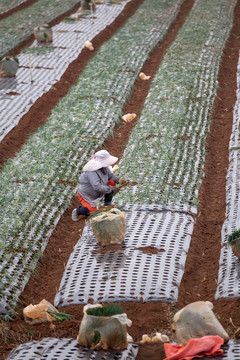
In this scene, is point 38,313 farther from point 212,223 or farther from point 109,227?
point 212,223

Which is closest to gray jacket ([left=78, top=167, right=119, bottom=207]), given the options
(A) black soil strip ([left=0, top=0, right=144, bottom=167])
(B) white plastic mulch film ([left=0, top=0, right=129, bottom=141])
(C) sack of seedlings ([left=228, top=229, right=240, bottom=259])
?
(C) sack of seedlings ([left=228, top=229, right=240, bottom=259])

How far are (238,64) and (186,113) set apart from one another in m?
4.05

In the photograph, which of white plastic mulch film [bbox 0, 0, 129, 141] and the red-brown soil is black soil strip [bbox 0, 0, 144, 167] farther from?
white plastic mulch film [bbox 0, 0, 129, 141]

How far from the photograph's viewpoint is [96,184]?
20.9 feet

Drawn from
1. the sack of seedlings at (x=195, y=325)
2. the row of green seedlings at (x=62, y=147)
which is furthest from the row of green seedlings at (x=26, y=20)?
the sack of seedlings at (x=195, y=325)

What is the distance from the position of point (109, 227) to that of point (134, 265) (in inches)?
20.5

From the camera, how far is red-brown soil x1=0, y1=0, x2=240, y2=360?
4820mm

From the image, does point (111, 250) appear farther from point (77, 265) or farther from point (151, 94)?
point (151, 94)

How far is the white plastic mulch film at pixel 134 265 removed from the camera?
5246mm

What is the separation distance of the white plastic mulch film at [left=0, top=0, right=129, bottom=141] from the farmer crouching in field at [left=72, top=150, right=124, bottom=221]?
10.5ft

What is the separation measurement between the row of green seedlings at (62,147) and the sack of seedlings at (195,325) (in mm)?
1946

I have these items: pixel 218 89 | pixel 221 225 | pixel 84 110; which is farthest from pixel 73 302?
pixel 218 89

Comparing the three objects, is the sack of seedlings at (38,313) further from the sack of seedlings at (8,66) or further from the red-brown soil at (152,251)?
the sack of seedlings at (8,66)

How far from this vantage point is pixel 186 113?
1004cm
